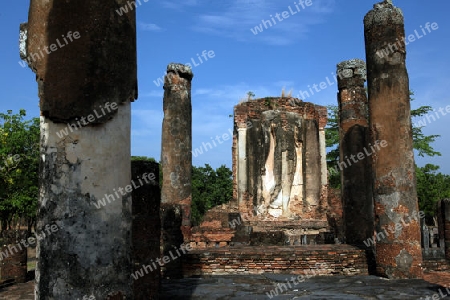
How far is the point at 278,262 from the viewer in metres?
8.98

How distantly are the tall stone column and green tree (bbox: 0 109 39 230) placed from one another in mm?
11267

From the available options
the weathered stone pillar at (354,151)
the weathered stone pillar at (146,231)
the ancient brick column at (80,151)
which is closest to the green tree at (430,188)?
the weathered stone pillar at (354,151)

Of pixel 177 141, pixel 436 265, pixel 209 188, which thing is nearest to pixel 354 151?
pixel 436 265

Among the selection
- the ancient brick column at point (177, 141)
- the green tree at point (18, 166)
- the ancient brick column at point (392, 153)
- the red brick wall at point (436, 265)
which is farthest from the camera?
the green tree at point (18, 166)

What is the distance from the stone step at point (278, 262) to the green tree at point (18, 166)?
33.2ft

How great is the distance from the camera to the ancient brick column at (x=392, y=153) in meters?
7.98

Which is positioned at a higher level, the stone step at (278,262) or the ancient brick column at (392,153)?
the ancient brick column at (392,153)

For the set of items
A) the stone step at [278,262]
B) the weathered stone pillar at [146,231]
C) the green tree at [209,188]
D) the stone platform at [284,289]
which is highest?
the green tree at [209,188]

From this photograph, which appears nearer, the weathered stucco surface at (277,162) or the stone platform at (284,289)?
the stone platform at (284,289)

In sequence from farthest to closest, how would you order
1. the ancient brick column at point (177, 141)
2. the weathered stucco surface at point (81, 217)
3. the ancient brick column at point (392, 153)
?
the ancient brick column at point (177, 141)
the ancient brick column at point (392, 153)
the weathered stucco surface at point (81, 217)

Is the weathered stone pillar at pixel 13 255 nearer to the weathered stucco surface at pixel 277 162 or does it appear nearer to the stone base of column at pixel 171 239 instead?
the stone base of column at pixel 171 239

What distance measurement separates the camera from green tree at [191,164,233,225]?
29734 mm

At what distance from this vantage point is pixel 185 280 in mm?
8359

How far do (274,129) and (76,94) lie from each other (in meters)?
15.5
